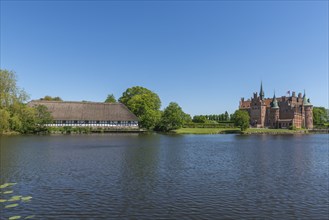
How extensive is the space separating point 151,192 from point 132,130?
214ft

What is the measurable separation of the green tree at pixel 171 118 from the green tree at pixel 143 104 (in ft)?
7.66

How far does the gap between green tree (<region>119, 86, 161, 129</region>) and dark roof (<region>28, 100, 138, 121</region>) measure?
369cm

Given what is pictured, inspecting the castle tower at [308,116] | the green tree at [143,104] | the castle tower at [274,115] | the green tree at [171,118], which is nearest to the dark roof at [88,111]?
the green tree at [143,104]

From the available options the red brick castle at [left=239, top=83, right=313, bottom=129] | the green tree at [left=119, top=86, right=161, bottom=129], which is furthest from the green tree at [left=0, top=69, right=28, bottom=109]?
the red brick castle at [left=239, top=83, right=313, bottom=129]

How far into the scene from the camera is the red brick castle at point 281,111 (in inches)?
5118

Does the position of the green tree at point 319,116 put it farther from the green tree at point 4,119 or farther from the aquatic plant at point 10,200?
the aquatic plant at point 10,200

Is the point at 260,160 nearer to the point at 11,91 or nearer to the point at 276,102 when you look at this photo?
the point at 11,91

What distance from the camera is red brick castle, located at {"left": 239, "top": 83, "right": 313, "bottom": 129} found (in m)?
130

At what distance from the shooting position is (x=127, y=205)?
13.8 metres

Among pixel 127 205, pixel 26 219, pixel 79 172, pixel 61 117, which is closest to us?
pixel 26 219

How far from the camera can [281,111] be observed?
136 metres

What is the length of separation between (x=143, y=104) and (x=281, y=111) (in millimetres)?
75325

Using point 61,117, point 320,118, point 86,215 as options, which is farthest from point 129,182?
point 320,118

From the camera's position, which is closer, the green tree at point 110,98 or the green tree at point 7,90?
the green tree at point 7,90
